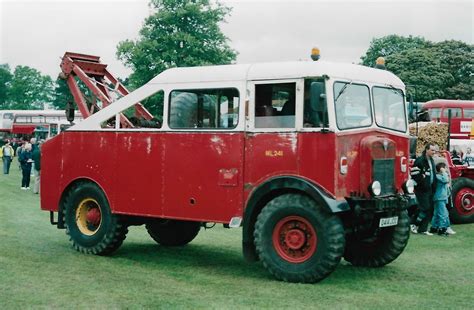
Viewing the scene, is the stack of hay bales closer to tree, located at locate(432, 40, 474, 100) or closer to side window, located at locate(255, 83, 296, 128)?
side window, located at locate(255, 83, 296, 128)

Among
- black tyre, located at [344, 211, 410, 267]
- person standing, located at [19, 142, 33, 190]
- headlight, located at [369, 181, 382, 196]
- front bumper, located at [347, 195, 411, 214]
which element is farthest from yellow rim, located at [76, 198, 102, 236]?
person standing, located at [19, 142, 33, 190]

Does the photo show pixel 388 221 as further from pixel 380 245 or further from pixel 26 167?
pixel 26 167

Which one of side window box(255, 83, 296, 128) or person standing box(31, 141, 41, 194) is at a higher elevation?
side window box(255, 83, 296, 128)

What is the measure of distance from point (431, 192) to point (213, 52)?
37.1m

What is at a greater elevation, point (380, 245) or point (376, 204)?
point (376, 204)

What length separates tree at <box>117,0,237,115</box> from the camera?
47969mm

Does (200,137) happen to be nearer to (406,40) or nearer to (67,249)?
(67,249)

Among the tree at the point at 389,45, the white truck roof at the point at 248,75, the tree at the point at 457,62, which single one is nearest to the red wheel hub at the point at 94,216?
the white truck roof at the point at 248,75

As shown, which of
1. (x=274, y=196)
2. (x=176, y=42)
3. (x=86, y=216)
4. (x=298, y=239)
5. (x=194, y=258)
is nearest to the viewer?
(x=298, y=239)

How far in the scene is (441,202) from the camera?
14.3 metres

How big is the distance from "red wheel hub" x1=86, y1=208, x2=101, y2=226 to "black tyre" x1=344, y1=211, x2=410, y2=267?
4.15 metres

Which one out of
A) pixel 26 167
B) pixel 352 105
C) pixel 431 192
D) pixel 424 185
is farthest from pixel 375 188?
pixel 26 167

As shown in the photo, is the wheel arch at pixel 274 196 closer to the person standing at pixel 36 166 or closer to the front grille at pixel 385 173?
the front grille at pixel 385 173

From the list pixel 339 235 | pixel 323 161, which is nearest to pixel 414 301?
pixel 339 235
